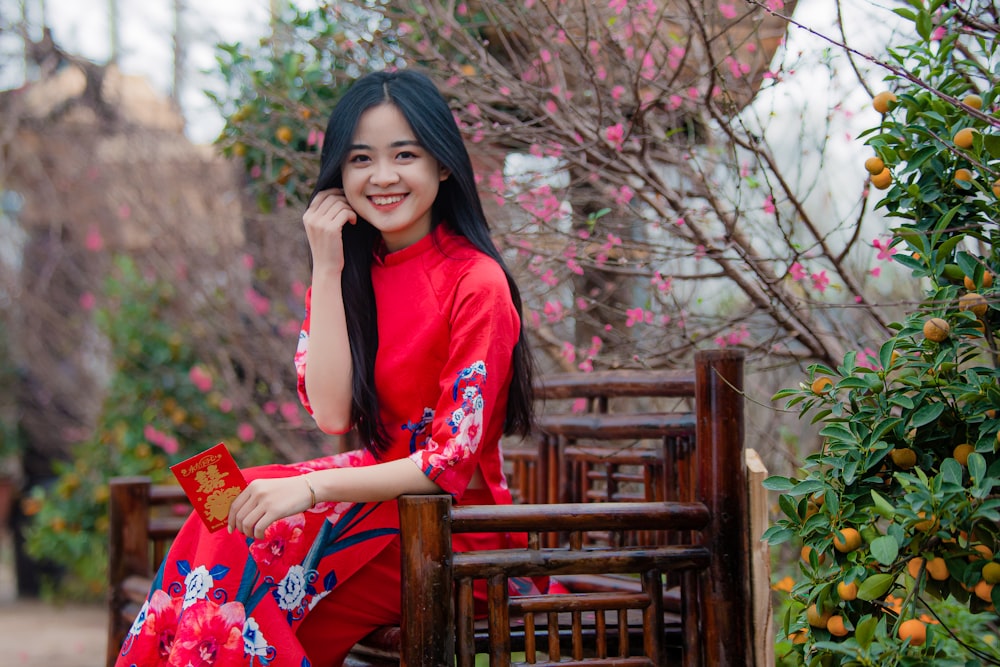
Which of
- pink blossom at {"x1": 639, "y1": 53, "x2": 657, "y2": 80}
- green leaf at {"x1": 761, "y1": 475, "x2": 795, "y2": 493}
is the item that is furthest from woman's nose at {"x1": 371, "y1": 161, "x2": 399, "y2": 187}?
green leaf at {"x1": 761, "y1": 475, "x2": 795, "y2": 493}

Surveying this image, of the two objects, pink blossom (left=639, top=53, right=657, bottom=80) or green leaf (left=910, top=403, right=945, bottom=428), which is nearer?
green leaf (left=910, top=403, right=945, bottom=428)

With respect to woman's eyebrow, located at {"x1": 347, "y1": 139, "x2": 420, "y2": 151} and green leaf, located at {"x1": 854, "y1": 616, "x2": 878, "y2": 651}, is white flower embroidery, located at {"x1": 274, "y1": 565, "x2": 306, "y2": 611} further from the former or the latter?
green leaf, located at {"x1": 854, "y1": 616, "x2": 878, "y2": 651}

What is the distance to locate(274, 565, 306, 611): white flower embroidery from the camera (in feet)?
5.51

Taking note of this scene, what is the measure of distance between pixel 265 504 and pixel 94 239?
5108 millimetres

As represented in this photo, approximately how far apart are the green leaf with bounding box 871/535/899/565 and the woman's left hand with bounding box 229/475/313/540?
2.89ft

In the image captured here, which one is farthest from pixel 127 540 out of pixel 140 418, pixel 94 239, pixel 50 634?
pixel 94 239

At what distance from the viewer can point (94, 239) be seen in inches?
239

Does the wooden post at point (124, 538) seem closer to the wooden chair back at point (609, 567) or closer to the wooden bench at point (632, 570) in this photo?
the wooden bench at point (632, 570)

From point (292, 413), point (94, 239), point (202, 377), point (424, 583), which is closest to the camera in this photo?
point (424, 583)

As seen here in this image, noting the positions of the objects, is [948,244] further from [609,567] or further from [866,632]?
[609,567]

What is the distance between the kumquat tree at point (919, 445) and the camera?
4.14ft

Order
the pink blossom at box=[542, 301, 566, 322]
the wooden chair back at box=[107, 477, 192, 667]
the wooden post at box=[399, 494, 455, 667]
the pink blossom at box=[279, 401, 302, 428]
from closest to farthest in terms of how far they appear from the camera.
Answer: the wooden post at box=[399, 494, 455, 667] < the wooden chair back at box=[107, 477, 192, 667] < the pink blossom at box=[542, 301, 566, 322] < the pink blossom at box=[279, 401, 302, 428]

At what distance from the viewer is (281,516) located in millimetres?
1557

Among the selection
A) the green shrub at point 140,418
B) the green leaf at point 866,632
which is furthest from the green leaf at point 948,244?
the green shrub at point 140,418
